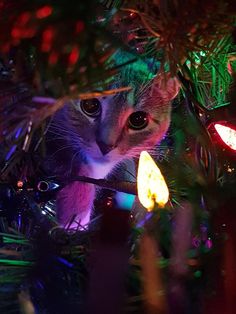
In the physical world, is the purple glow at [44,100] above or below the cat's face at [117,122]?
below

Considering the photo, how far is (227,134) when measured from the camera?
437mm

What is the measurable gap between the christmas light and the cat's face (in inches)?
6.6

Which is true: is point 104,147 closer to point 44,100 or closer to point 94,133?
point 94,133

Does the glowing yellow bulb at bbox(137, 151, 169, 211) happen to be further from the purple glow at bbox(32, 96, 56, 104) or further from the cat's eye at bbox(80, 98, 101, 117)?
the cat's eye at bbox(80, 98, 101, 117)

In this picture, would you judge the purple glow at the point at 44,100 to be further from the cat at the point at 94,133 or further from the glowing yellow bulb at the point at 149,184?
the cat at the point at 94,133

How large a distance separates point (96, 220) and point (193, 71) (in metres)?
0.19

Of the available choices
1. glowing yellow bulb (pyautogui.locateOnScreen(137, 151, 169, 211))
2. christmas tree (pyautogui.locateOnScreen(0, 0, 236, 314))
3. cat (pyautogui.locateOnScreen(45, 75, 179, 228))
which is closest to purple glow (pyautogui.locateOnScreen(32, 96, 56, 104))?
christmas tree (pyautogui.locateOnScreen(0, 0, 236, 314))

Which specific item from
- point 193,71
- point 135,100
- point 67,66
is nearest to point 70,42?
point 67,66

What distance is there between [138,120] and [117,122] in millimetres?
64

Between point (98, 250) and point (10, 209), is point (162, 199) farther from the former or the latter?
point (10, 209)

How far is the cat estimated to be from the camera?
0.61 metres

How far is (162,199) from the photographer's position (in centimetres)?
39

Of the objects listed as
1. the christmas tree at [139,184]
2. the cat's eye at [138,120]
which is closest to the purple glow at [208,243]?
the christmas tree at [139,184]

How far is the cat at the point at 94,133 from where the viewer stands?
0.61 m
